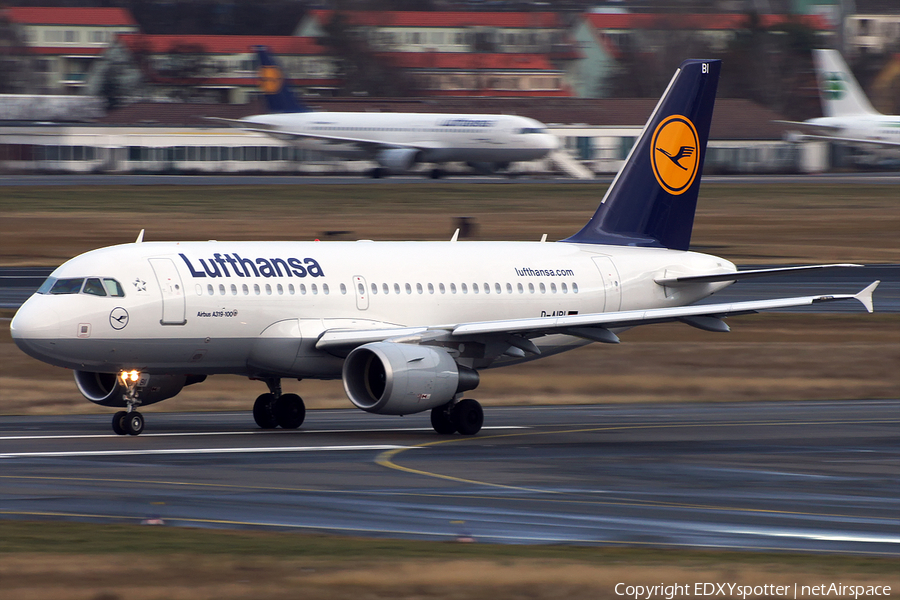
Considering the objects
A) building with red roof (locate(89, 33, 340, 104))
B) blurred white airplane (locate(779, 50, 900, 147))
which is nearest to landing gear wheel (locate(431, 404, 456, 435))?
blurred white airplane (locate(779, 50, 900, 147))

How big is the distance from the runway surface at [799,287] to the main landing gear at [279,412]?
765 inches

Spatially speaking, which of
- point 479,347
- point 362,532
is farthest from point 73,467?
point 479,347

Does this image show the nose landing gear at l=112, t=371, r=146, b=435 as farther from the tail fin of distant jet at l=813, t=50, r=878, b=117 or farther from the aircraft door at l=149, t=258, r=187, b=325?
the tail fin of distant jet at l=813, t=50, r=878, b=117

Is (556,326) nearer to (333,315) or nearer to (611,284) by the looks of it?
(333,315)

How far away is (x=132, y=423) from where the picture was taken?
2884 centimetres

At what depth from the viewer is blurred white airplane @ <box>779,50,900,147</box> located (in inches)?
4680

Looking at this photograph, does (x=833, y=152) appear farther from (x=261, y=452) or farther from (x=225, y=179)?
(x=261, y=452)

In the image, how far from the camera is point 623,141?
126 meters

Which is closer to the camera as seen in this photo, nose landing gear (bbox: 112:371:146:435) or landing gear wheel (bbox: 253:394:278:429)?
nose landing gear (bbox: 112:371:146:435)

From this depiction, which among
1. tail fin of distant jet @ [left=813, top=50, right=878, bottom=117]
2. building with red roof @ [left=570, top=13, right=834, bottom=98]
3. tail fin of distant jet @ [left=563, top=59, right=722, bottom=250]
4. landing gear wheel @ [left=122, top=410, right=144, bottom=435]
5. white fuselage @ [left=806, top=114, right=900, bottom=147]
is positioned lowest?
landing gear wheel @ [left=122, top=410, right=144, bottom=435]

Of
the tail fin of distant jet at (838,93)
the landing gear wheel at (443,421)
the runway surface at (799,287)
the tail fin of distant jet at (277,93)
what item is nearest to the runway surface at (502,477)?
the landing gear wheel at (443,421)

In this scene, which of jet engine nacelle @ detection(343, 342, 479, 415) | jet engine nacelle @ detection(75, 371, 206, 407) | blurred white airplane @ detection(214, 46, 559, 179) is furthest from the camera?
blurred white airplane @ detection(214, 46, 559, 179)

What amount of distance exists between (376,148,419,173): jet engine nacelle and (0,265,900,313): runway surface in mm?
46960

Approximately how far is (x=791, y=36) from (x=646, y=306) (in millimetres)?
143362
